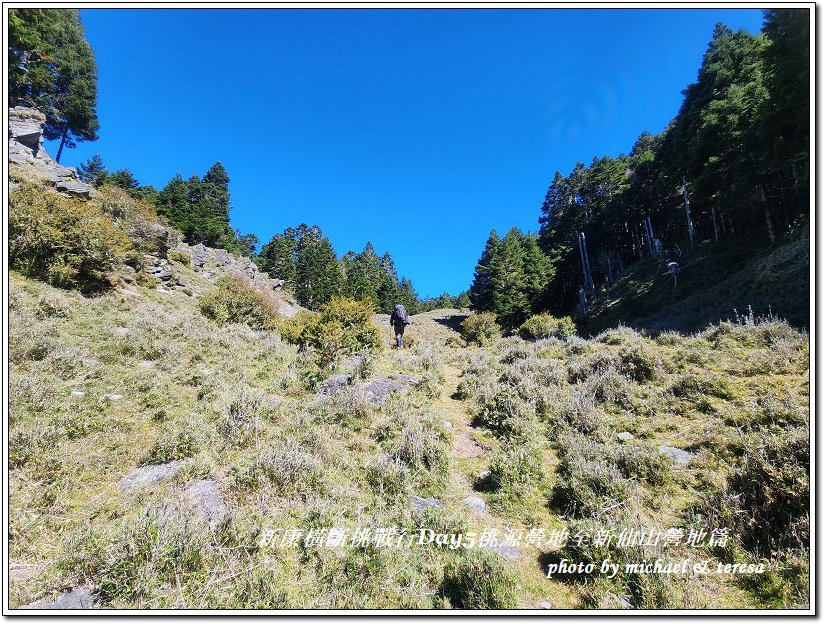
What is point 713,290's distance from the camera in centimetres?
1905

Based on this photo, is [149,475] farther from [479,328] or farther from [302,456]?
[479,328]

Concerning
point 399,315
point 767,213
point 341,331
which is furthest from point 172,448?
point 767,213

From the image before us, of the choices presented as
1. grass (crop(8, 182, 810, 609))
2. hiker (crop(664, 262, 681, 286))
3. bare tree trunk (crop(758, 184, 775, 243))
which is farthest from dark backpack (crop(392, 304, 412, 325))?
bare tree trunk (crop(758, 184, 775, 243))

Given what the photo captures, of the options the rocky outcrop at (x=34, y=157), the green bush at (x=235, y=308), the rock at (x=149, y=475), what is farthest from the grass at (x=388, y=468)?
the rocky outcrop at (x=34, y=157)

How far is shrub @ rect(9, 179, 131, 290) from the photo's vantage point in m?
11.0

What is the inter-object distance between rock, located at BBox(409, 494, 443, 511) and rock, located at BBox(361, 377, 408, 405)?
2777mm

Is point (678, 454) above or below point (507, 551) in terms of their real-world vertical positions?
above

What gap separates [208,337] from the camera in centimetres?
1024

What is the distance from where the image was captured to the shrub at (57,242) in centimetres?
1105

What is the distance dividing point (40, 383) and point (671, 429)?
11.1 metres

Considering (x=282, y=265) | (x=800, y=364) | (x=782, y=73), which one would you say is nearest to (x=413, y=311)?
(x=282, y=265)

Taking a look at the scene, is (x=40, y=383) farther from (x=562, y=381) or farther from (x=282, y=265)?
(x=282, y=265)

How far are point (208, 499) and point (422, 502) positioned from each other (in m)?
2.68

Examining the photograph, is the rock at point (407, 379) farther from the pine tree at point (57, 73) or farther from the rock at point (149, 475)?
the pine tree at point (57, 73)
